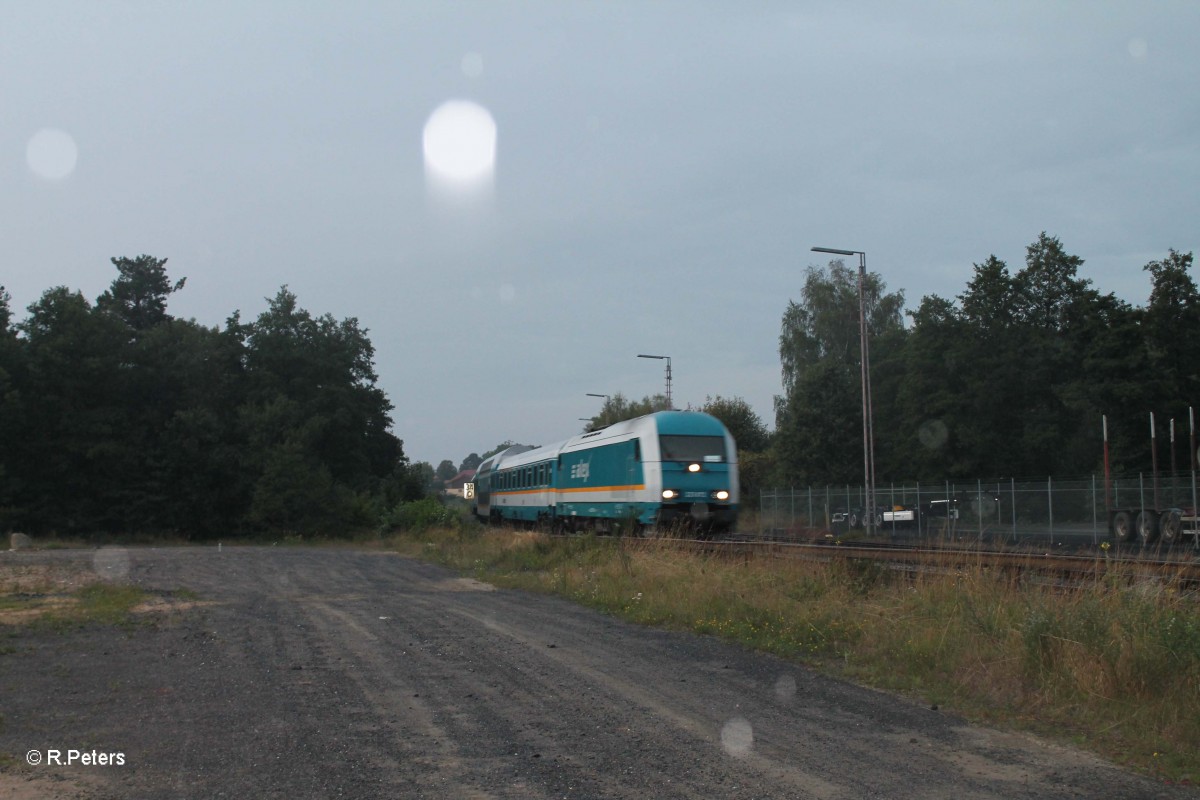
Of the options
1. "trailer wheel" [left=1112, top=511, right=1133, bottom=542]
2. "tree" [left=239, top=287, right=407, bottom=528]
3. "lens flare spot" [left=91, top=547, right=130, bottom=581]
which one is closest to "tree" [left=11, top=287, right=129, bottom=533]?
"tree" [left=239, top=287, right=407, bottom=528]

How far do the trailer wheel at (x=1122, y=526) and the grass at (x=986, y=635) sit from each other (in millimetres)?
18833

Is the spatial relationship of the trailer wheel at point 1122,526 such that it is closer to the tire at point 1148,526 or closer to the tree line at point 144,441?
the tire at point 1148,526

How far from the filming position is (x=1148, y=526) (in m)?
28.2

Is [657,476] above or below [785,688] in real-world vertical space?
above

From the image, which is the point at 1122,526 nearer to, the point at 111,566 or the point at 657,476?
the point at 657,476

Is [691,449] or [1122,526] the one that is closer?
[691,449]

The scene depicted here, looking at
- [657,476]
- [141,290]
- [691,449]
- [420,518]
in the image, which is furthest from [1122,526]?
[141,290]

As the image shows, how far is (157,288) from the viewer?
78.1 m

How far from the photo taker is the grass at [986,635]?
23.2 feet

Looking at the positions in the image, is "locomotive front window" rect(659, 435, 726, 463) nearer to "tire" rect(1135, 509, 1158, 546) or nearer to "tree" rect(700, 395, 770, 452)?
"tire" rect(1135, 509, 1158, 546)

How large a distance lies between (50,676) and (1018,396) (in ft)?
181

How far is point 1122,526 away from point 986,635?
77.7 feet

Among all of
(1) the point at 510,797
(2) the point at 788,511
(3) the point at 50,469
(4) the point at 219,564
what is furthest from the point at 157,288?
(1) the point at 510,797

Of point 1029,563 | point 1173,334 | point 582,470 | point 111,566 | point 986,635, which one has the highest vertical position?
point 1173,334
